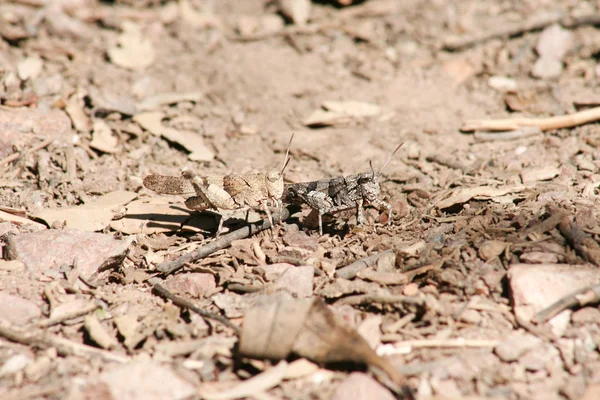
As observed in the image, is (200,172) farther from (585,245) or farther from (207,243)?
(585,245)

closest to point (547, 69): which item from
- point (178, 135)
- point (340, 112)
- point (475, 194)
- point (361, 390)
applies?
point (340, 112)

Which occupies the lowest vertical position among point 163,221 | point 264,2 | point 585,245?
point 163,221

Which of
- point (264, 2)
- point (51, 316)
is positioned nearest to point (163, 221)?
point (51, 316)

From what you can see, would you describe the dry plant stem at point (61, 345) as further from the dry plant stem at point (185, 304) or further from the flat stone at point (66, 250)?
the flat stone at point (66, 250)

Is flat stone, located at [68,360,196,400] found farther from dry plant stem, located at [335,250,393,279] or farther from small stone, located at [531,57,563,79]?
small stone, located at [531,57,563,79]

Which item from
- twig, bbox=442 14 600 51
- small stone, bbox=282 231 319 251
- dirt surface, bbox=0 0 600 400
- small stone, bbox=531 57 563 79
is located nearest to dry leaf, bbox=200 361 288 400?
dirt surface, bbox=0 0 600 400

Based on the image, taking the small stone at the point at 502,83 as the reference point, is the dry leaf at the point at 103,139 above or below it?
below

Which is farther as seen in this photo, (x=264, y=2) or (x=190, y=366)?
(x=264, y=2)

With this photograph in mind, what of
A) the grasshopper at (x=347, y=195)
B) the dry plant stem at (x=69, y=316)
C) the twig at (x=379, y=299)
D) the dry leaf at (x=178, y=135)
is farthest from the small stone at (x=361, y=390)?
the dry leaf at (x=178, y=135)
